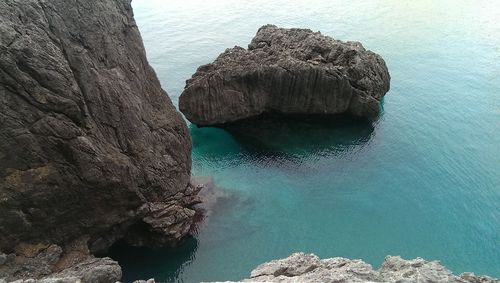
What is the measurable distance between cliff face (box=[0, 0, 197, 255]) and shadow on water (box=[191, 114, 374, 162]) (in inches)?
636

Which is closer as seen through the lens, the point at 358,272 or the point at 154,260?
the point at 358,272

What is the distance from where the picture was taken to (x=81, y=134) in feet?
100

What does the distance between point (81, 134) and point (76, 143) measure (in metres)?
0.75

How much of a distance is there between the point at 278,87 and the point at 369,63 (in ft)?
44.0

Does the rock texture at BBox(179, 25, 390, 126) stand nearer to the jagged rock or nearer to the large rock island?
the large rock island

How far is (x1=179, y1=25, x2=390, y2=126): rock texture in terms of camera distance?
54781mm

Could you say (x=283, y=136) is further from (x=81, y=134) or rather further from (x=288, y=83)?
(x=81, y=134)

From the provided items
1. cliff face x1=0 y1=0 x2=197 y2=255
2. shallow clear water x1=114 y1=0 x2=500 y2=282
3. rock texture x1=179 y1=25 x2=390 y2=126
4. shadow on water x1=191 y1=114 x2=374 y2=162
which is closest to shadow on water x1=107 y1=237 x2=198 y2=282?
shallow clear water x1=114 y1=0 x2=500 y2=282

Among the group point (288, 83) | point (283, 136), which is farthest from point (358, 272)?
point (288, 83)

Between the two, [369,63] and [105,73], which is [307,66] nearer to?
[369,63]

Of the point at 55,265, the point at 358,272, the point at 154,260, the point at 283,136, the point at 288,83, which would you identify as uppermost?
the point at 358,272

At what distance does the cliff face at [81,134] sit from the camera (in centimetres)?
2823

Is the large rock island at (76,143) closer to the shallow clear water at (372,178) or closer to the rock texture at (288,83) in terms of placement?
the shallow clear water at (372,178)

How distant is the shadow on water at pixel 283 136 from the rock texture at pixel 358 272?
1141 inches
